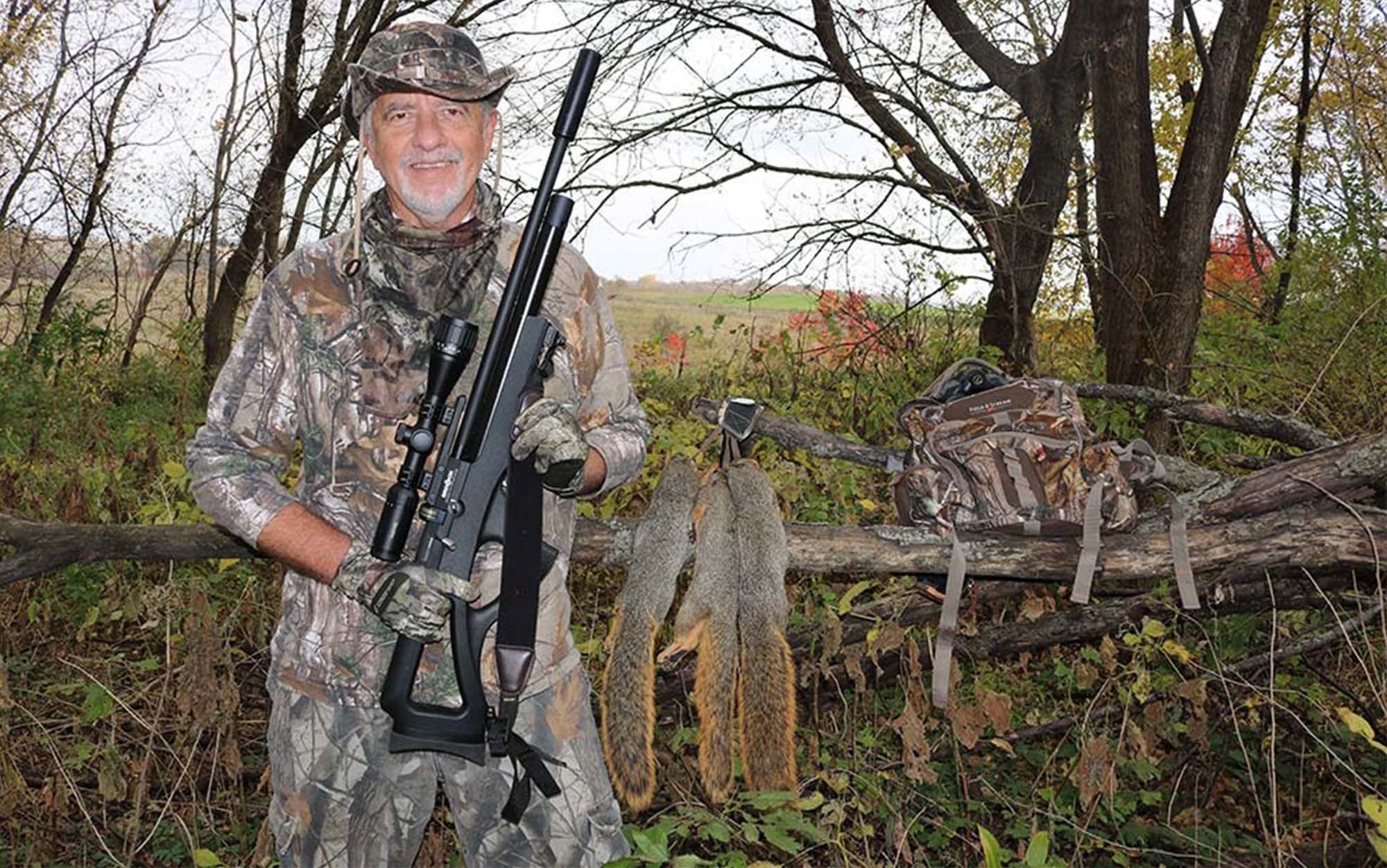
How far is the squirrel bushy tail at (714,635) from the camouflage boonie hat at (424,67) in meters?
1.60

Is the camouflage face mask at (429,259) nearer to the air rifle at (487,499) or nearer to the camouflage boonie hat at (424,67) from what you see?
the air rifle at (487,499)

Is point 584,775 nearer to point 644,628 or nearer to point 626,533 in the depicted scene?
point 644,628

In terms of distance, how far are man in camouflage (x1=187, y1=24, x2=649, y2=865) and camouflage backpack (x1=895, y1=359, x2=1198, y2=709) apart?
4.94 ft

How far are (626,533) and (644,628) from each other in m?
0.36

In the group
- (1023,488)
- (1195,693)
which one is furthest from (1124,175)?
(1023,488)

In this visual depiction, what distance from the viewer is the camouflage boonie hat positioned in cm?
307

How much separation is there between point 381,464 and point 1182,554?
109 inches

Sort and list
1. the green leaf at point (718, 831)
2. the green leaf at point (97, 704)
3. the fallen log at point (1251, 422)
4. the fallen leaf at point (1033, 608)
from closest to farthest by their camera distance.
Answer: the green leaf at point (718, 831) < the green leaf at point (97, 704) < the fallen leaf at point (1033, 608) < the fallen log at point (1251, 422)

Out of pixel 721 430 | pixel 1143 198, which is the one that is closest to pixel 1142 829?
pixel 721 430

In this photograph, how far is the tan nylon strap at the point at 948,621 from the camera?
4.04m

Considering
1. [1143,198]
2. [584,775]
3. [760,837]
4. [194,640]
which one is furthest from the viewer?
[1143,198]

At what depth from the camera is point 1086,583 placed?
13.1 feet

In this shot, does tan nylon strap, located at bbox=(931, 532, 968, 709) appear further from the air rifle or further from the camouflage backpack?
the air rifle

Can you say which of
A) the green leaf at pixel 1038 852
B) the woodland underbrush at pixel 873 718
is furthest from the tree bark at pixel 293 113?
the green leaf at pixel 1038 852
